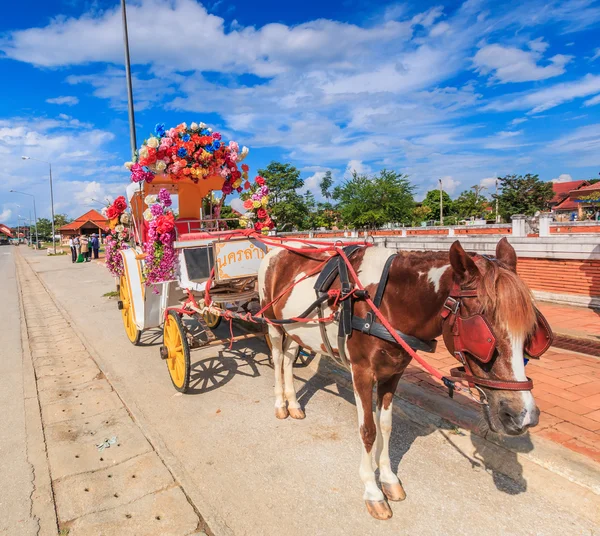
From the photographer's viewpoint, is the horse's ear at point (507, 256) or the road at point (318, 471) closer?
the horse's ear at point (507, 256)

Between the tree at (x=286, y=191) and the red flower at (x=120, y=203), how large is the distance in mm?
38983

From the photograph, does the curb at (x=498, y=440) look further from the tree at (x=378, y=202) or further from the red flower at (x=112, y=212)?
the tree at (x=378, y=202)

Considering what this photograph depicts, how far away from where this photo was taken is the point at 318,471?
→ 3021mm

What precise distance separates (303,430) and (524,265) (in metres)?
6.33

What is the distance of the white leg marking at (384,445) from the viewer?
2797 millimetres

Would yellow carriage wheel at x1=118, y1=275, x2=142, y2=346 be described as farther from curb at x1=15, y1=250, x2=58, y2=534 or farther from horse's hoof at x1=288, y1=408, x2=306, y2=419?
horse's hoof at x1=288, y1=408, x2=306, y2=419

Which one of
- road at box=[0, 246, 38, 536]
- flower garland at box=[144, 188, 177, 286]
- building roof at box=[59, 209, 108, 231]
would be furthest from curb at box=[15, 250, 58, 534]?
building roof at box=[59, 209, 108, 231]

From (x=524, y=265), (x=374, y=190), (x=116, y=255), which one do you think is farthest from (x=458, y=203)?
(x=116, y=255)

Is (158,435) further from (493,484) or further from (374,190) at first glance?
(374,190)

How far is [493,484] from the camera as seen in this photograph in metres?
2.80

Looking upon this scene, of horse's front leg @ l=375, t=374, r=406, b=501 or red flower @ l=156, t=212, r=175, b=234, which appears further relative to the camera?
red flower @ l=156, t=212, r=175, b=234

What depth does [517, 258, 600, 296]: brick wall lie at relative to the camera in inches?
271

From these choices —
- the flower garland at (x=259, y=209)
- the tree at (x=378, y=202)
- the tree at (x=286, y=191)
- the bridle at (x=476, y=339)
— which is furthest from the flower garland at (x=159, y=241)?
the tree at (x=286, y=191)

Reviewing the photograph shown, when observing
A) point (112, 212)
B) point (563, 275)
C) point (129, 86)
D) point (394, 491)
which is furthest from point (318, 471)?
point (129, 86)
